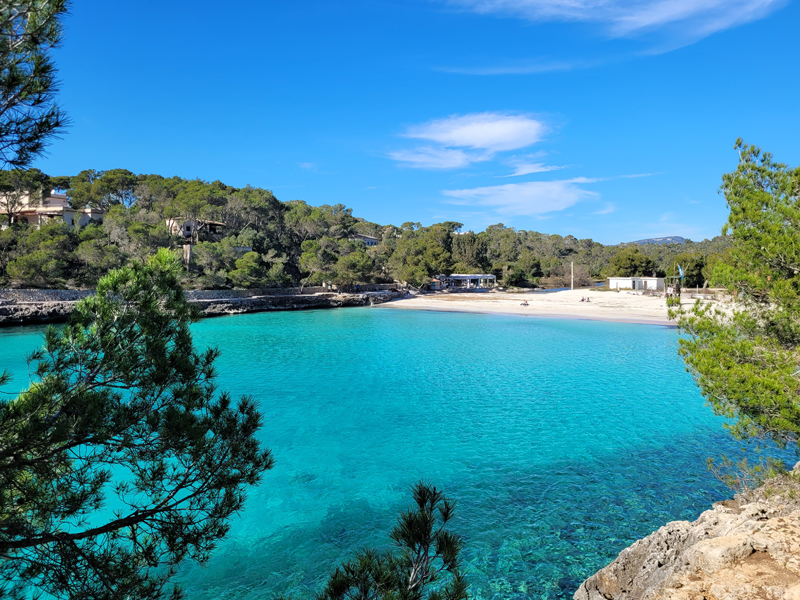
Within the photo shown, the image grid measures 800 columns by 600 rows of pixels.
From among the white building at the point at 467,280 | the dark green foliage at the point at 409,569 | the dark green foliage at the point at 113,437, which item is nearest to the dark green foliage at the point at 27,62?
the dark green foliage at the point at 113,437

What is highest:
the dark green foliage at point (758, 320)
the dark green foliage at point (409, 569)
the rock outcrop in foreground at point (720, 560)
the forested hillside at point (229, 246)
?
the forested hillside at point (229, 246)

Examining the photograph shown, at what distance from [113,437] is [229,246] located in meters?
41.6

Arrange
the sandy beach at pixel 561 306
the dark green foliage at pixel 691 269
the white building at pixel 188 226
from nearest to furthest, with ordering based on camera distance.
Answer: the sandy beach at pixel 561 306 < the white building at pixel 188 226 < the dark green foliage at pixel 691 269

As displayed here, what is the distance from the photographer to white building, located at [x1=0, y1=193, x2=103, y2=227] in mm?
40750

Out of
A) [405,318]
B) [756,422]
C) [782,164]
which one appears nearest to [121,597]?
[756,422]

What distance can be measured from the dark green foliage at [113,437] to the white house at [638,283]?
193 ft

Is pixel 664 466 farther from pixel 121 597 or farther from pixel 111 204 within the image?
pixel 111 204

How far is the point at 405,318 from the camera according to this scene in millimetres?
35406

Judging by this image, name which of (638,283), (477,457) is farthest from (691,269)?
(477,457)

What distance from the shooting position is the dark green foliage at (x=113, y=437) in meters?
3.24

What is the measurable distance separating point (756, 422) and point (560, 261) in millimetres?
82560

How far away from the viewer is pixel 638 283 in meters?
55.3

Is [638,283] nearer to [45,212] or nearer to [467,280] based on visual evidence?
[467,280]

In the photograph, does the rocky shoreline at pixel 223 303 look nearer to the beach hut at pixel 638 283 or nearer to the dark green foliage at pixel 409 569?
the dark green foliage at pixel 409 569
